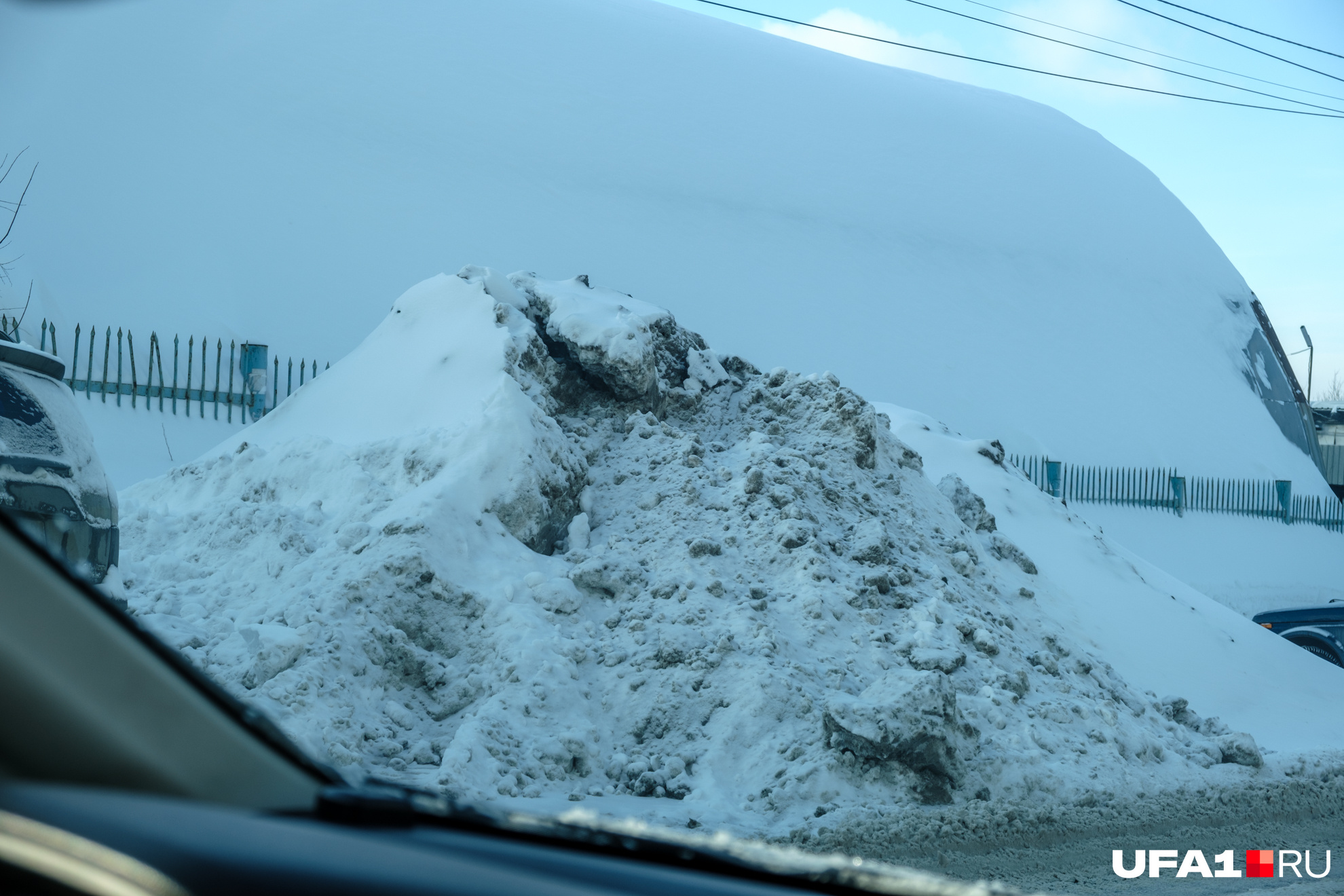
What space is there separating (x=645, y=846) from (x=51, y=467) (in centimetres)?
330

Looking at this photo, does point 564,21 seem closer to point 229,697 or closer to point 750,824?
point 750,824

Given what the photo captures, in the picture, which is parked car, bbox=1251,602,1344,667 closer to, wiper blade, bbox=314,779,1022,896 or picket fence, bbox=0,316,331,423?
wiper blade, bbox=314,779,1022,896

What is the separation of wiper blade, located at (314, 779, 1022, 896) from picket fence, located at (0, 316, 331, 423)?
13.1 m

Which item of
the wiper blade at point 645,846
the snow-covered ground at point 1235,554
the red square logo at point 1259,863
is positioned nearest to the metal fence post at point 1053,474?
the snow-covered ground at point 1235,554

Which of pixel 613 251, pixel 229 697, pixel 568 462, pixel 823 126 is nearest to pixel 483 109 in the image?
pixel 613 251

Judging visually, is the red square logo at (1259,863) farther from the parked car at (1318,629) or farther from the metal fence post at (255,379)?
the metal fence post at (255,379)

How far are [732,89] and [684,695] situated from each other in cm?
3006

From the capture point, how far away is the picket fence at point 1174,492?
857 inches

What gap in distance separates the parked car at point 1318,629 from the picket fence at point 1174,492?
10015mm

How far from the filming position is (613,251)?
82.1ft

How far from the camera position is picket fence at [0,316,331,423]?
13.5 metres

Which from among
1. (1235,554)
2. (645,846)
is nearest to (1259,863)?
(645,846)

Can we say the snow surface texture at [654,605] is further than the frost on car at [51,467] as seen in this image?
Yes

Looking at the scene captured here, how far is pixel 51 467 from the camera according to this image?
359cm
